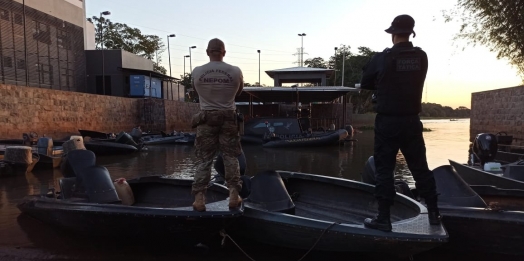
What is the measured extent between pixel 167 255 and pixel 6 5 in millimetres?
24222

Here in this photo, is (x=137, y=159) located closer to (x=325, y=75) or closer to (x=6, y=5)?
(x=6, y=5)

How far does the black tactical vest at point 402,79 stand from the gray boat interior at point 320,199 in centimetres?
127

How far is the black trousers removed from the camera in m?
→ 3.21

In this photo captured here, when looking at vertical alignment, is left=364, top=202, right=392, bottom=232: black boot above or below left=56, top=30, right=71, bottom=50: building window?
below

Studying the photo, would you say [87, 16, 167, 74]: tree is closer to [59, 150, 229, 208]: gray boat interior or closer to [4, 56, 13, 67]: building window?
[4, 56, 13, 67]: building window

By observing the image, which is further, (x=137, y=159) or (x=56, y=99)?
(x=56, y=99)

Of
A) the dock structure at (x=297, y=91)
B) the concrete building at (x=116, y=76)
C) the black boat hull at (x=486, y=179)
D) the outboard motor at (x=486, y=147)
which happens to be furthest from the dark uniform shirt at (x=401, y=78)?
the concrete building at (x=116, y=76)

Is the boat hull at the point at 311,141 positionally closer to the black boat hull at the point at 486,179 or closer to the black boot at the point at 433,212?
the black boat hull at the point at 486,179

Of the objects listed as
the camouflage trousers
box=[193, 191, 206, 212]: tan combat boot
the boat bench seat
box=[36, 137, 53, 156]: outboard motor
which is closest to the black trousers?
the camouflage trousers

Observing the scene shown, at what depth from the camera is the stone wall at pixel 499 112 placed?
15.8 metres

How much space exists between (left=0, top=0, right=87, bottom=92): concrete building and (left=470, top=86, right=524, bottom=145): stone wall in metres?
22.5

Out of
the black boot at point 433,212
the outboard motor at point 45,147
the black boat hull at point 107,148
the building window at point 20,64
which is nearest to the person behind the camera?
the black boot at point 433,212

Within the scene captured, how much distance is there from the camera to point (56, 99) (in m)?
19.1

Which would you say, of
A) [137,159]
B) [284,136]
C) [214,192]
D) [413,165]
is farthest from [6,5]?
[413,165]
